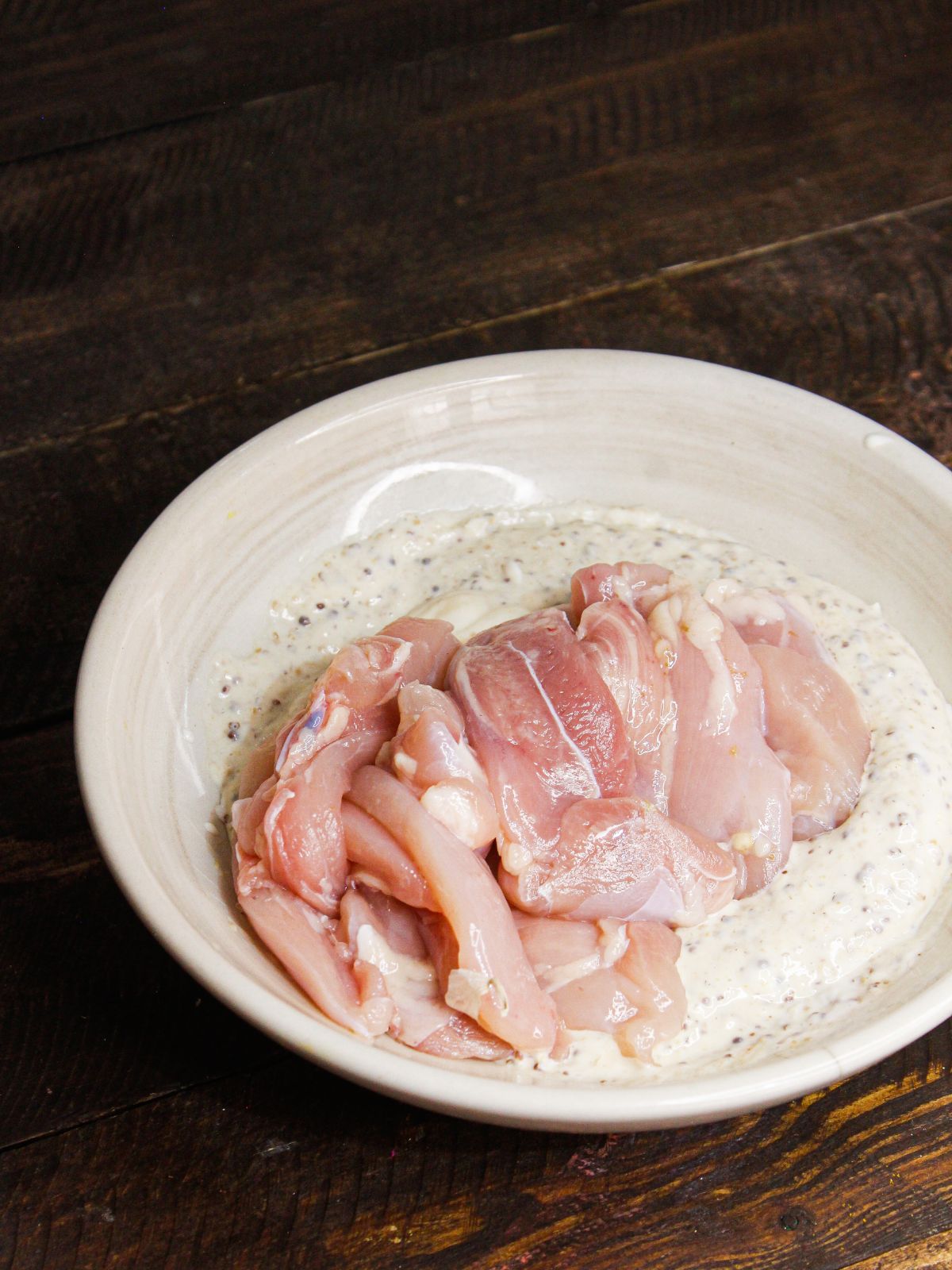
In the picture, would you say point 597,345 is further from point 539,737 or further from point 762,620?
point 539,737

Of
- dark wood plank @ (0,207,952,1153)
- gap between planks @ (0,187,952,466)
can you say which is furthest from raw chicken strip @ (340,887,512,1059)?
gap between planks @ (0,187,952,466)

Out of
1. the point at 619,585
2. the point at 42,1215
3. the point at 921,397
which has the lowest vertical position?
the point at 42,1215

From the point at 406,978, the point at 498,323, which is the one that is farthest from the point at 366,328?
the point at 406,978

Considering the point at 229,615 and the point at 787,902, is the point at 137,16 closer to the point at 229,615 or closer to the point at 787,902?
the point at 229,615

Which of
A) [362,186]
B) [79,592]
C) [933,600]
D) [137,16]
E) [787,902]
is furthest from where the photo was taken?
[137,16]

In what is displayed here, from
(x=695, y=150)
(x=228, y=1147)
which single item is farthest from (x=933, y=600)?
(x=695, y=150)

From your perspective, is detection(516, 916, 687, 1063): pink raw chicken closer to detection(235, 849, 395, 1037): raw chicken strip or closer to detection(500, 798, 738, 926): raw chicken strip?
detection(500, 798, 738, 926): raw chicken strip
